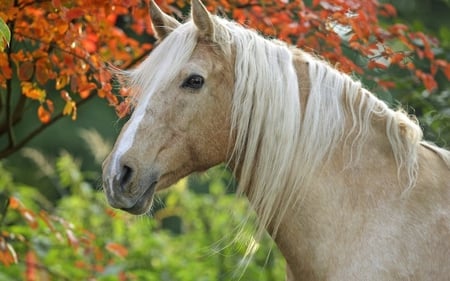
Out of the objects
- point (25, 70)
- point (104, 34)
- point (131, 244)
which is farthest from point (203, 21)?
point (131, 244)

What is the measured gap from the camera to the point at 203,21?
3334 millimetres

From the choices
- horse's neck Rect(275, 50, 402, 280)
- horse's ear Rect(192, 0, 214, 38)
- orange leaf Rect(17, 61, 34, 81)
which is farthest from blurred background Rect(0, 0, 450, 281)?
horse's ear Rect(192, 0, 214, 38)

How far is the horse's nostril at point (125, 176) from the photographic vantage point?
316 centimetres

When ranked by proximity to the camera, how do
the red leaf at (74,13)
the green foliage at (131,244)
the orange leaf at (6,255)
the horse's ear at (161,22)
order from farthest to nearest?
the green foliage at (131,244) → the orange leaf at (6,255) → the red leaf at (74,13) → the horse's ear at (161,22)

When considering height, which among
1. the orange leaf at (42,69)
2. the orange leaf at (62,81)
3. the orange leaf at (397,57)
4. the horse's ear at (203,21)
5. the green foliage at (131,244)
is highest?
the horse's ear at (203,21)

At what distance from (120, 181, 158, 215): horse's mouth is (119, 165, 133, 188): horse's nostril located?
0.08m

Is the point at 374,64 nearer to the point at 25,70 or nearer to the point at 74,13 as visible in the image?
the point at 74,13

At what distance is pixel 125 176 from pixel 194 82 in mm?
411

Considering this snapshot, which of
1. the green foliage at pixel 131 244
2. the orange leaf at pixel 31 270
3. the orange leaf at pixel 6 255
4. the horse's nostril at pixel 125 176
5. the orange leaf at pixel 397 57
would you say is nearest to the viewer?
the horse's nostril at pixel 125 176

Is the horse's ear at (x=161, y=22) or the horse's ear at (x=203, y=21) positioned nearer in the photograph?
the horse's ear at (x=203, y=21)

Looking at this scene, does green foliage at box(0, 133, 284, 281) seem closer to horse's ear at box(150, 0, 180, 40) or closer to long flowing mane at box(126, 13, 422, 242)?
horse's ear at box(150, 0, 180, 40)

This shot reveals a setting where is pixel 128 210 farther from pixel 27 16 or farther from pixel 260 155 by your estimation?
pixel 27 16

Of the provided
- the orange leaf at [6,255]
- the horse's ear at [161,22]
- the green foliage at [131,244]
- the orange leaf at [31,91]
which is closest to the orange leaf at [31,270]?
the green foliage at [131,244]

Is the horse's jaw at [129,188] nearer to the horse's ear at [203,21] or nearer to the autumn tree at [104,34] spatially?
the horse's ear at [203,21]
